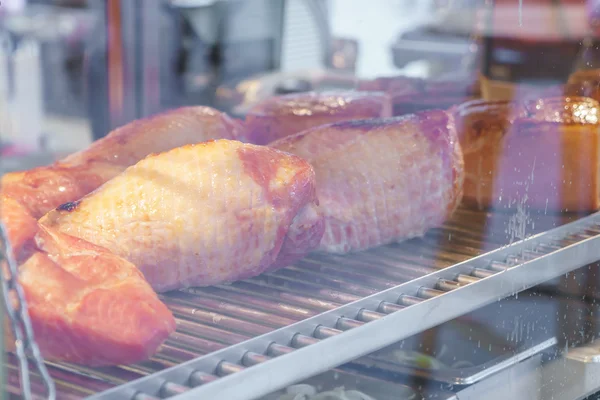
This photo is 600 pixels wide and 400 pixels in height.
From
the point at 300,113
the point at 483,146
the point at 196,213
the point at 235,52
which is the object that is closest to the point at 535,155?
the point at 483,146

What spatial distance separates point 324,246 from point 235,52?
222 cm

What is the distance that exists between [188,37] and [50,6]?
162cm

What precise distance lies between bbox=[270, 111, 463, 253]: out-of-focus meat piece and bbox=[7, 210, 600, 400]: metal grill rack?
5cm

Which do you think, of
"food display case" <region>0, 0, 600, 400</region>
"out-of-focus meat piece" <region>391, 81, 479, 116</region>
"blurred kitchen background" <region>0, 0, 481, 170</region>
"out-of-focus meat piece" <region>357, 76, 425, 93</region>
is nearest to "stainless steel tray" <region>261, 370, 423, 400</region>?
"food display case" <region>0, 0, 600, 400</region>

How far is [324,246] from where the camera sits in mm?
1524

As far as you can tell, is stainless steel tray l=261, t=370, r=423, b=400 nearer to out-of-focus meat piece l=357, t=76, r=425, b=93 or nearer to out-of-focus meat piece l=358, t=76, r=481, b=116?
out-of-focus meat piece l=358, t=76, r=481, b=116

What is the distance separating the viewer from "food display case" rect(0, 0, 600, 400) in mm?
979

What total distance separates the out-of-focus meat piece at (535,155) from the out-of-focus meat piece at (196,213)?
2.20 feet

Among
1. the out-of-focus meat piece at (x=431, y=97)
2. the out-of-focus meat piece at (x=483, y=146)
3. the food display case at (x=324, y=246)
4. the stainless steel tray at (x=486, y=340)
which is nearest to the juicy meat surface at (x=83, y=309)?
the food display case at (x=324, y=246)

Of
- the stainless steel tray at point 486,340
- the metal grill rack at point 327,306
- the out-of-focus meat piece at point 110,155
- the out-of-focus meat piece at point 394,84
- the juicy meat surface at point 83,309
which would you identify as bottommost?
the stainless steel tray at point 486,340

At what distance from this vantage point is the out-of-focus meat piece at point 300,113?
1.81m

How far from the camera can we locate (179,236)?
1243 mm

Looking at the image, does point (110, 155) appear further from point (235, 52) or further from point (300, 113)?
point (235, 52)

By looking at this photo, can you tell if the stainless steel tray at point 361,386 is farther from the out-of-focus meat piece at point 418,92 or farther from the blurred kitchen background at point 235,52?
the blurred kitchen background at point 235,52
